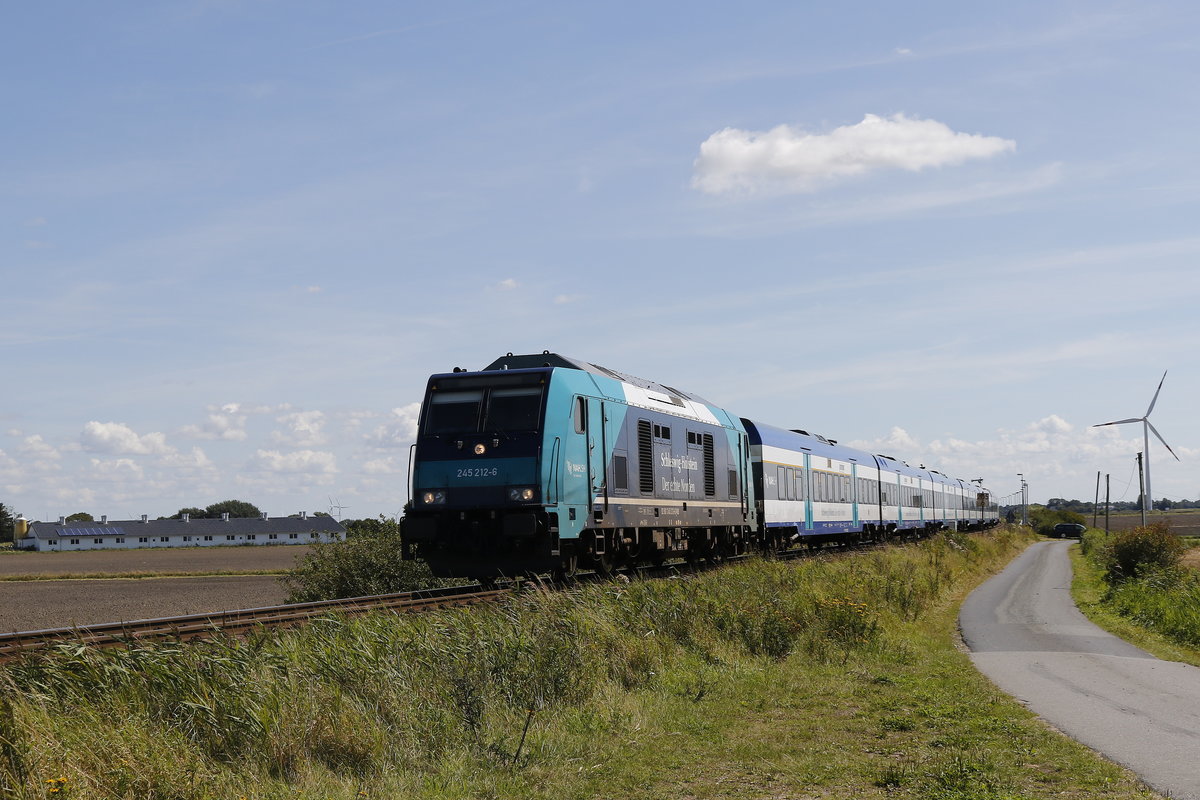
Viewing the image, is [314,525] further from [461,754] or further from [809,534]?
[461,754]

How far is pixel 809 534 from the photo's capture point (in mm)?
42000

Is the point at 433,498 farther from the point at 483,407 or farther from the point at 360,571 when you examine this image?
the point at 360,571

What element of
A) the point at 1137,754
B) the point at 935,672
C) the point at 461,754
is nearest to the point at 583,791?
the point at 461,754

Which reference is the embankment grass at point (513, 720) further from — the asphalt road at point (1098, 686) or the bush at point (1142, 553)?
the bush at point (1142, 553)

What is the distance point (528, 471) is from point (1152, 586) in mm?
22697

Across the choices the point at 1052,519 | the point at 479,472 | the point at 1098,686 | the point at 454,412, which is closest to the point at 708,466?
the point at 454,412

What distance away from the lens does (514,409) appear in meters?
21.1

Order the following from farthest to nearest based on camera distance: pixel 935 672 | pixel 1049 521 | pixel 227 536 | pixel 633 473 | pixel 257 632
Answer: pixel 1049 521
pixel 227 536
pixel 633 473
pixel 935 672
pixel 257 632

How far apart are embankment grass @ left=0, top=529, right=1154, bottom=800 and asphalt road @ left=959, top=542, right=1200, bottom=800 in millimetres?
504

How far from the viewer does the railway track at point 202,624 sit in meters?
11.7

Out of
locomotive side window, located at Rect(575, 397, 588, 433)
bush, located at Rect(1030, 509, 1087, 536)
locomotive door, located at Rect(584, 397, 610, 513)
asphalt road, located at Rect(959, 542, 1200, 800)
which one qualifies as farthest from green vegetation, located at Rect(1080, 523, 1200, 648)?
bush, located at Rect(1030, 509, 1087, 536)

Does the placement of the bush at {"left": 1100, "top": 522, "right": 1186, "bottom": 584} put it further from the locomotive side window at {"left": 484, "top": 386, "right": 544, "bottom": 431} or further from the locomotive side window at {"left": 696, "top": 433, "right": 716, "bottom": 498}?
the locomotive side window at {"left": 484, "top": 386, "right": 544, "bottom": 431}

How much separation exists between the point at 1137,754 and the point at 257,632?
898cm

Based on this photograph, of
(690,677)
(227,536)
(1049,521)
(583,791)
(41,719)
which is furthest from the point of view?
(1049,521)
